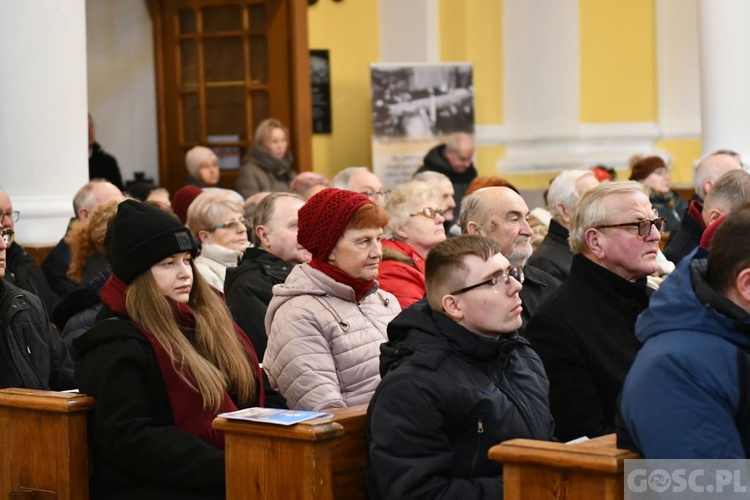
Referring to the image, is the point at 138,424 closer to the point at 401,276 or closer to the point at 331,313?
the point at 331,313

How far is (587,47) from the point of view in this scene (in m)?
11.2

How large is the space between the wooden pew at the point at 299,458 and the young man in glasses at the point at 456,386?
0.09 metres

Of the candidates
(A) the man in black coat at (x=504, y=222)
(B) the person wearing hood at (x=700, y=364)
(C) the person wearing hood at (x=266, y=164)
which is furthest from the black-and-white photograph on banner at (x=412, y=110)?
(B) the person wearing hood at (x=700, y=364)

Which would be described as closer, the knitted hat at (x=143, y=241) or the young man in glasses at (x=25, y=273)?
the knitted hat at (x=143, y=241)

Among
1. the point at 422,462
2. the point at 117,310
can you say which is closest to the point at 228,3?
the point at 117,310

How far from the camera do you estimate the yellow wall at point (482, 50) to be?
36.2 feet

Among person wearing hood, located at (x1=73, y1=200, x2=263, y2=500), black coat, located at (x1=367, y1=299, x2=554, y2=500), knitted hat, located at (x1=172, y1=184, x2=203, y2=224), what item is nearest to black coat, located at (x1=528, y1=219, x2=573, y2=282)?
person wearing hood, located at (x1=73, y1=200, x2=263, y2=500)

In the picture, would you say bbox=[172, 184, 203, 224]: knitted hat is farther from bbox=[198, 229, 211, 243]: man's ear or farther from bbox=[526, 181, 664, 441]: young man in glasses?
bbox=[526, 181, 664, 441]: young man in glasses

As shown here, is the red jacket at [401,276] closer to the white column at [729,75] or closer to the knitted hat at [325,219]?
the knitted hat at [325,219]

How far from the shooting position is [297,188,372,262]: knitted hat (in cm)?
427

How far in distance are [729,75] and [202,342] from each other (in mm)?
5992

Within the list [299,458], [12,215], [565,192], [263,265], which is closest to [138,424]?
[299,458]

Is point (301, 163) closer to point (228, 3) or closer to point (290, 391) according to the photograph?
point (228, 3)

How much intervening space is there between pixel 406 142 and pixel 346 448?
23.1 ft
